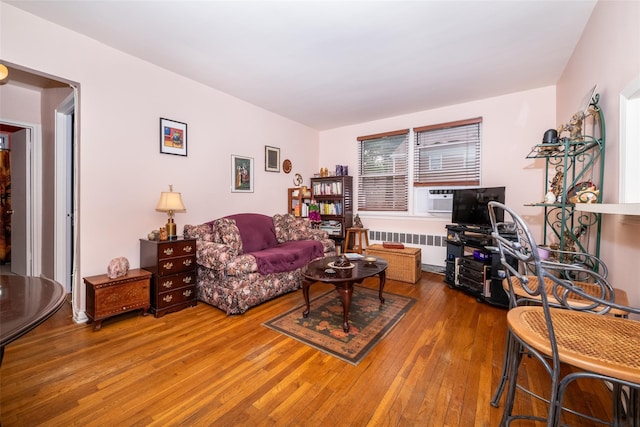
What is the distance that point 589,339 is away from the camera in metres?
0.94

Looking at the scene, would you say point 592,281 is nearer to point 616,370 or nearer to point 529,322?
point 529,322

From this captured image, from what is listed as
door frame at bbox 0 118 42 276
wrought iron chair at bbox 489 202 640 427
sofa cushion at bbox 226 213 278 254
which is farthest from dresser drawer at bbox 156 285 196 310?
wrought iron chair at bbox 489 202 640 427

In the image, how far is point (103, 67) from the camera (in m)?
2.55

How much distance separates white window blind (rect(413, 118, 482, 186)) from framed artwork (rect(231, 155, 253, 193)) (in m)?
2.68

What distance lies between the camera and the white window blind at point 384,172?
451 centimetres

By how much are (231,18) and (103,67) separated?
4.78 ft

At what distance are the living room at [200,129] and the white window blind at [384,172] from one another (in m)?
0.27

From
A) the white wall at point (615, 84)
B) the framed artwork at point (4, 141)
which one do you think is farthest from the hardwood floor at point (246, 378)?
the framed artwork at point (4, 141)

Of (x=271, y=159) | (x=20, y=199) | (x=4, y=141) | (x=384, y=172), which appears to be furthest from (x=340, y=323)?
(x=4, y=141)

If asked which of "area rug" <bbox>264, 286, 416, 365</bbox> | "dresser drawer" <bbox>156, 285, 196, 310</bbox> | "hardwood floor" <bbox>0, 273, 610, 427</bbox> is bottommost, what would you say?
"hardwood floor" <bbox>0, 273, 610, 427</bbox>

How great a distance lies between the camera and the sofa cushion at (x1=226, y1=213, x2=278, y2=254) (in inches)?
135

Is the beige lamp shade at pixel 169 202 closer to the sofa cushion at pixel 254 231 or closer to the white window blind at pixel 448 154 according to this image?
the sofa cushion at pixel 254 231

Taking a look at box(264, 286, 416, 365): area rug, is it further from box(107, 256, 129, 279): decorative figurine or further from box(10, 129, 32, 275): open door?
box(10, 129, 32, 275): open door

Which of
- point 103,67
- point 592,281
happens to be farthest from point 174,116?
point 592,281
